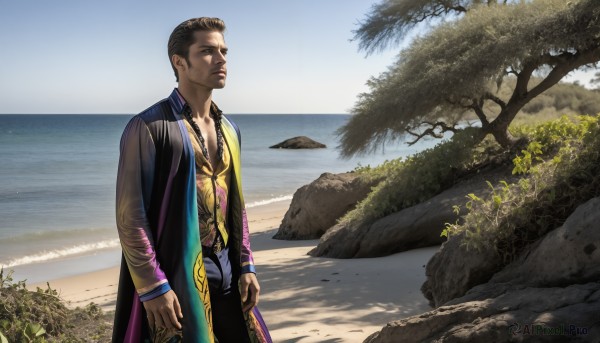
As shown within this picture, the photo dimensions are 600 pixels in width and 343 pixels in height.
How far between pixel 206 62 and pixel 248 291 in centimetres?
89

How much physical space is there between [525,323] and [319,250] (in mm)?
5631

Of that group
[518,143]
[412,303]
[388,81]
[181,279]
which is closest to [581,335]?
[181,279]

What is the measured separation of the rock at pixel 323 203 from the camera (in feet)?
35.9

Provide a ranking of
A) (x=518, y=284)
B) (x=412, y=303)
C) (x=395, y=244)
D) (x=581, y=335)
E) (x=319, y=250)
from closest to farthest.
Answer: (x=581, y=335) → (x=518, y=284) → (x=412, y=303) → (x=395, y=244) → (x=319, y=250)

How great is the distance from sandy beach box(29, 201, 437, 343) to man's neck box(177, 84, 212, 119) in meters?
2.53

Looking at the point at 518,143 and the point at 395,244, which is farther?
the point at 518,143

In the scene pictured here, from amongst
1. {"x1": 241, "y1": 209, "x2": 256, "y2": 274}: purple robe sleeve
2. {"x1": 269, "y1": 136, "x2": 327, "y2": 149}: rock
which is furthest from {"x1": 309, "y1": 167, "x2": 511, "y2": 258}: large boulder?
{"x1": 269, "y1": 136, "x2": 327, "y2": 149}: rock

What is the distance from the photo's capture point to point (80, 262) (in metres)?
11.1

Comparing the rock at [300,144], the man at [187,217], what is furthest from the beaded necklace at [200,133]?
the rock at [300,144]

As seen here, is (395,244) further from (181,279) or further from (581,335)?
(181,279)

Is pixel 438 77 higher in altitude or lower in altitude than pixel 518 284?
higher

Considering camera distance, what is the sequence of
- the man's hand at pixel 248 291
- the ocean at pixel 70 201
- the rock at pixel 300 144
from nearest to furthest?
the man's hand at pixel 248 291 < the ocean at pixel 70 201 < the rock at pixel 300 144

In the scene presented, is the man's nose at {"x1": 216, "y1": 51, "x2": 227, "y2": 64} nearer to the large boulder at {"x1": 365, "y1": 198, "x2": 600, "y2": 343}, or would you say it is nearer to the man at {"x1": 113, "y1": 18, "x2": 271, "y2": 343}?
the man at {"x1": 113, "y1": 18, "x2": 271, "y2": 343}

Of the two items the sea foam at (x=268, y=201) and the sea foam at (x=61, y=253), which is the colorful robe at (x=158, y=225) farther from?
the sea foam at (x=268, y=201)
